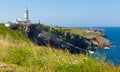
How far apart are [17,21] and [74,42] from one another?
41209mm

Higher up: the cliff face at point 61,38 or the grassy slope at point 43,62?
the grassy slope at point 43,62

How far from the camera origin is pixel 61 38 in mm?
148750

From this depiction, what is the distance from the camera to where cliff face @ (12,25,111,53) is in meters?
119

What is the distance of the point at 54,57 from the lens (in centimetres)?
891

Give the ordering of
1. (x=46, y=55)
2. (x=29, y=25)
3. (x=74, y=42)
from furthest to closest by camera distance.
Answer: (x=74, y=42) < (x=29, y=25) < (x=46, y=55)

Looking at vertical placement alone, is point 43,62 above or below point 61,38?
above

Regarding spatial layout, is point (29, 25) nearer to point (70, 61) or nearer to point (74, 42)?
point (74, 42)

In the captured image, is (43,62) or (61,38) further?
(61,38)

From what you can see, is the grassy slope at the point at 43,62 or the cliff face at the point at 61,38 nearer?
the grassy slope at the point at 43,62

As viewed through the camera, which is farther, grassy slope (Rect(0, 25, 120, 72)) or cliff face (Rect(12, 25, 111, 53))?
cliff face (Rect(12, 25, 111, 53))

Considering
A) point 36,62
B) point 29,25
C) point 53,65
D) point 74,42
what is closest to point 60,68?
point 53,65

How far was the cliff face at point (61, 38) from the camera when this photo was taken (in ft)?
389

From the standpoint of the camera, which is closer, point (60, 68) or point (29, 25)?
point (60, 68)

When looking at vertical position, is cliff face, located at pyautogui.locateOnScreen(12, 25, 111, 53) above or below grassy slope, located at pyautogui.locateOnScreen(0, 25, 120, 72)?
below
